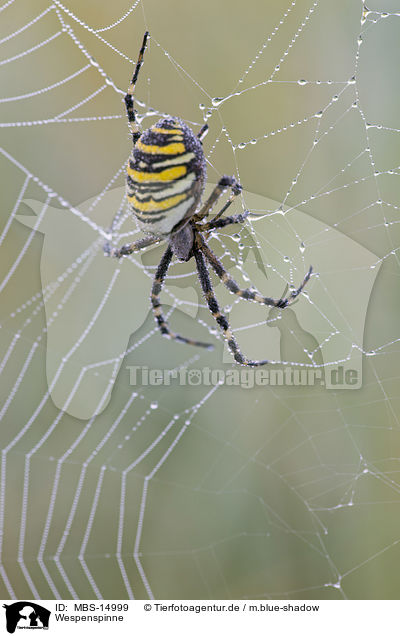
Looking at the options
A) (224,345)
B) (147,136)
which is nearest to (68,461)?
(224,345)

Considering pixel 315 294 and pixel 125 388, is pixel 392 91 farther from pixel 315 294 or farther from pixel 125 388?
pixel 125 388

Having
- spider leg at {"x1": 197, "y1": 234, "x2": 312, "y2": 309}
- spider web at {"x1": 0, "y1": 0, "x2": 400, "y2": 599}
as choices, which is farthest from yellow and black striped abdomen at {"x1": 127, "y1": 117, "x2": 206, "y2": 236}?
spider web at {"x1": 0, "y1": 0, "x2": 400, "y2": 599}
